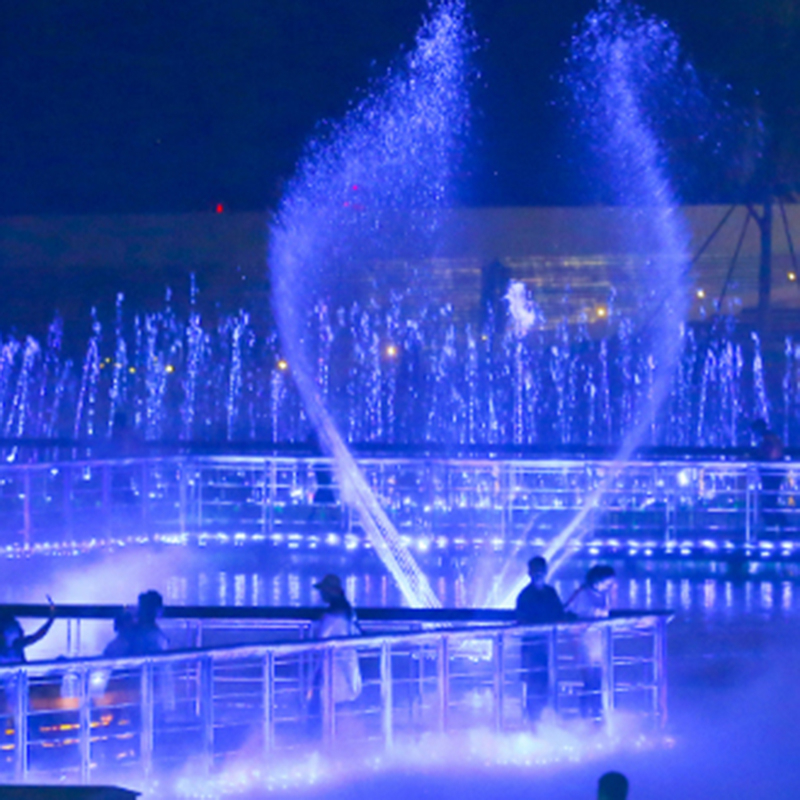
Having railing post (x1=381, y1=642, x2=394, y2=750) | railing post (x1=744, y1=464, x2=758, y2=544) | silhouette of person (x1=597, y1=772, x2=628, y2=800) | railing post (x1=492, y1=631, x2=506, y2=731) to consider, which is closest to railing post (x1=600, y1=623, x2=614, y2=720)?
railing post (x1=492, y1=631, x2=506, y2=731)

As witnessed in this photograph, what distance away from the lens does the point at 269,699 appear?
596 cm

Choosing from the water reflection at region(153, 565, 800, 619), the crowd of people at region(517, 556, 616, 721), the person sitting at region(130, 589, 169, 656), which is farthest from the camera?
the water reflection at region(153, 565, 800, 619)

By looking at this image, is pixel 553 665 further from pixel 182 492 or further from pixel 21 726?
pixel 182 492

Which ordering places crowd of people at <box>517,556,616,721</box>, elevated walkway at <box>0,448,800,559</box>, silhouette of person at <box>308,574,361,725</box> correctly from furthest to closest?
1. elevated walkway at <box>0,448,800,559</box>
2. crowd of people at <box>517,556,616,721</box>
3. silhouette of person at <box>308,574,361,725</box>

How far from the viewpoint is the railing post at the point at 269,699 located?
5.92 m

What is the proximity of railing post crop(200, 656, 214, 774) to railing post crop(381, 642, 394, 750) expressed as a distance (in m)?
0.90

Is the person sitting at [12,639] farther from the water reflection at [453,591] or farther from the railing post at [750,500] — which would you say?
the railing post at [750,500]

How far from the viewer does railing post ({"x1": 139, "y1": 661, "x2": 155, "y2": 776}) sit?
5578 mm

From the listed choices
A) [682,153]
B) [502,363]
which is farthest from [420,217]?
[682,153]

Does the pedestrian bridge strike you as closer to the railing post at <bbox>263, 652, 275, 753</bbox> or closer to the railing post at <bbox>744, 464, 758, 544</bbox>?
the railing post at <bbox>263, 652, 275, 753</bbox>

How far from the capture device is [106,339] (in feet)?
135

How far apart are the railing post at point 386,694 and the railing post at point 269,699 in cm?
60

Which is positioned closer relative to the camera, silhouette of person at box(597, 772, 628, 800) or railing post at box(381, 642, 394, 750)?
silhouette of person at box(597, 772, 628, 800)

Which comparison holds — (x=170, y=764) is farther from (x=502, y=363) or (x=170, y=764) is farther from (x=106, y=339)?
(x=106, y=339)
